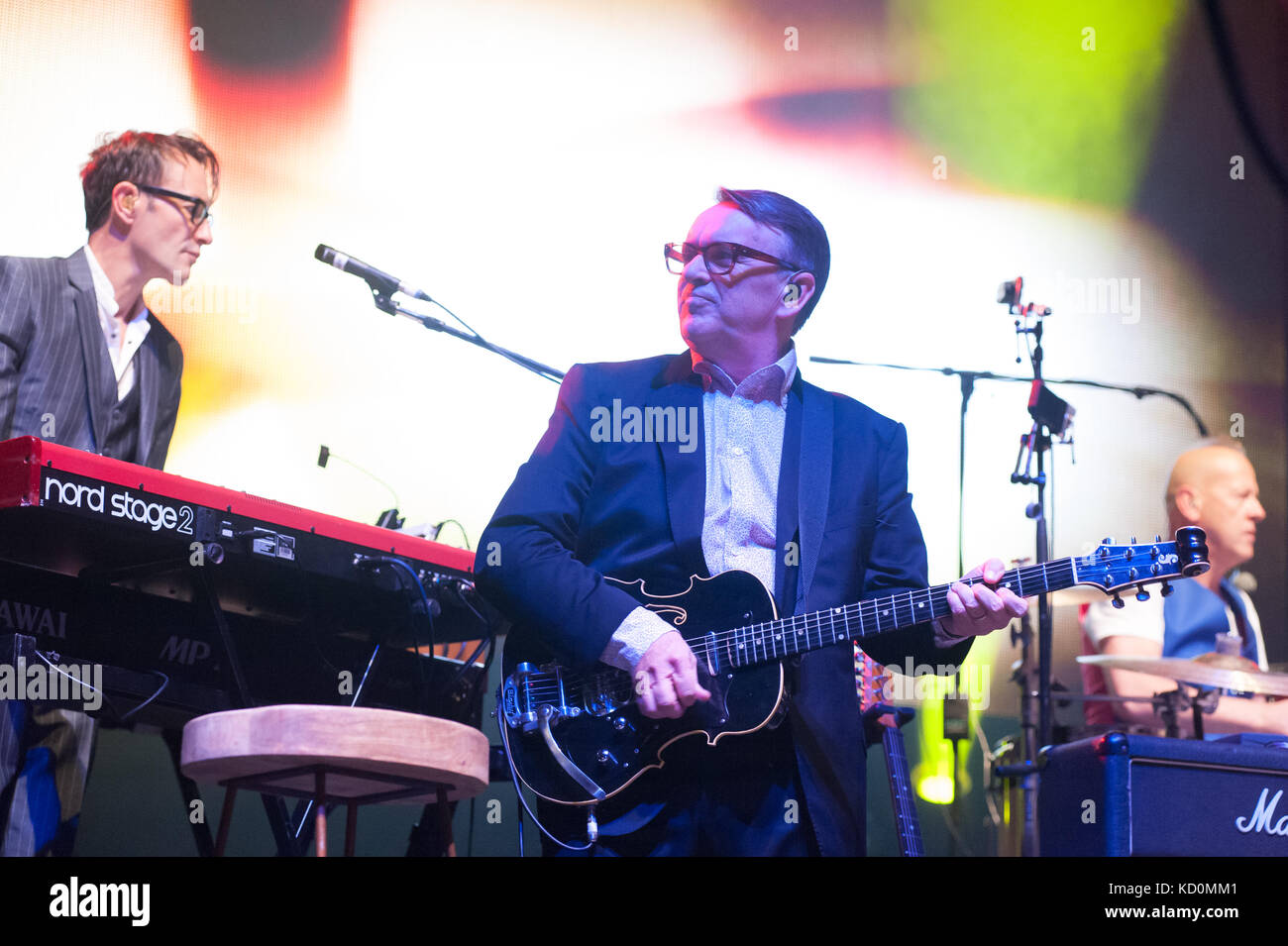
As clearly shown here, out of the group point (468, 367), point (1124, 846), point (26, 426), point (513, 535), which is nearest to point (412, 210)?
point (468, 367)

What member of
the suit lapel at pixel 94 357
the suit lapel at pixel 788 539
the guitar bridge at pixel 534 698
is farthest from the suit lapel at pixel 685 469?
the suit lapel at pixel 94 357

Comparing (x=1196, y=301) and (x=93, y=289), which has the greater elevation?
(x=1196, y=301)

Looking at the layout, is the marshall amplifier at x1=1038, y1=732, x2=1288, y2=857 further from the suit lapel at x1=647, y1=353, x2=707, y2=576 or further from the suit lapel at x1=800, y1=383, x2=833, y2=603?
the suit lapel at x1=647, y1=353, x2=707, y2=576

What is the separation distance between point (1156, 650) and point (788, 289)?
6.58 feet

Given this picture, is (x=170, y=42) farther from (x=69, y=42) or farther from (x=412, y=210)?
(x=412, y=210)

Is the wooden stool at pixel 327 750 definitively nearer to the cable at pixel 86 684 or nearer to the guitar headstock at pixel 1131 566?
the cable at pixel 86 684

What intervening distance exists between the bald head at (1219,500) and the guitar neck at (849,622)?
2.19m

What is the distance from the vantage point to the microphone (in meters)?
3.48

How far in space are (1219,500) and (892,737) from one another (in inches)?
74.5

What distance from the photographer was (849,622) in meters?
2.69

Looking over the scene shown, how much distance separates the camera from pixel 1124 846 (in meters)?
2.79

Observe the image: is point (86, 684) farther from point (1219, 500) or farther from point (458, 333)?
point (1219, 500)
